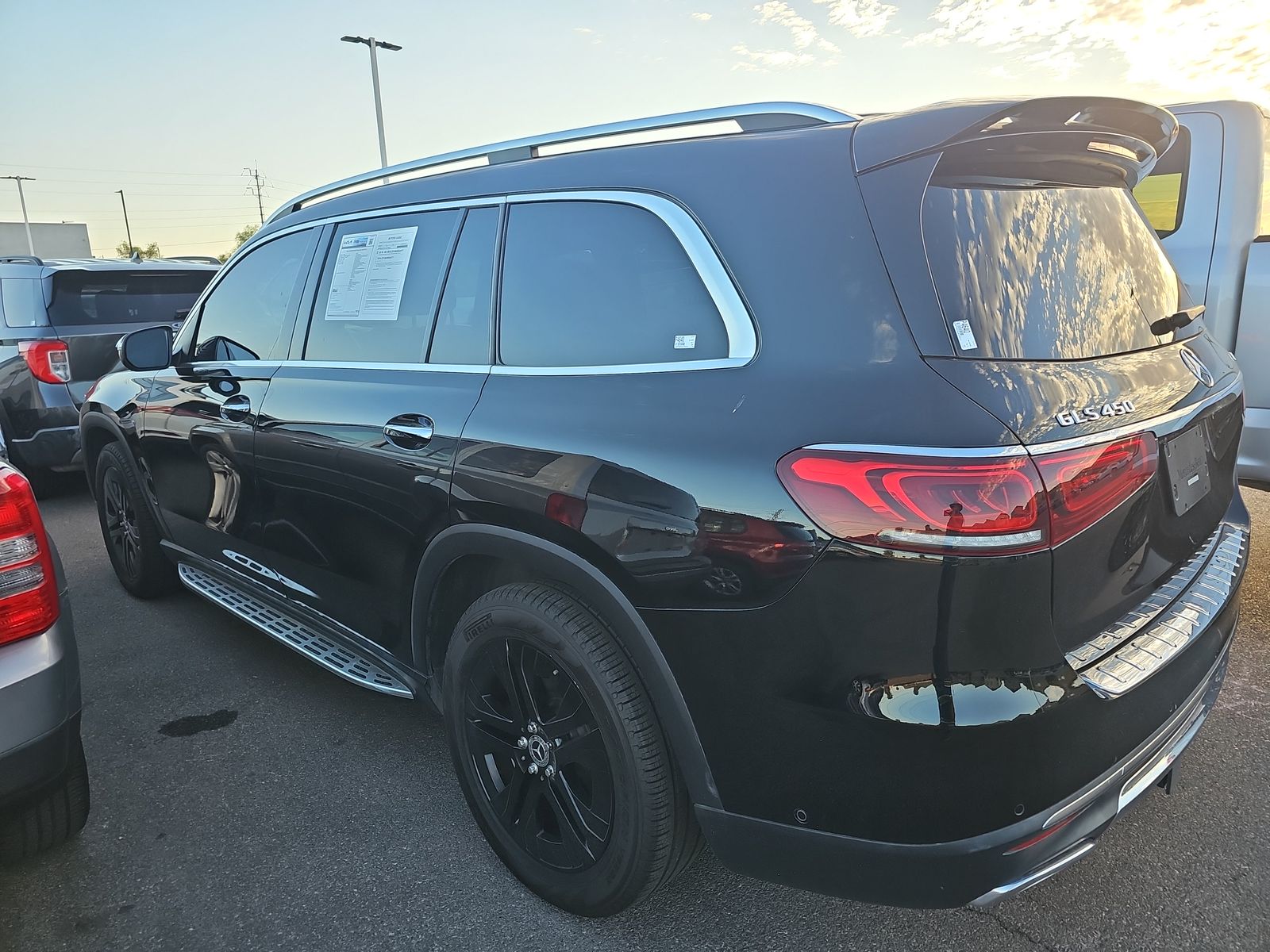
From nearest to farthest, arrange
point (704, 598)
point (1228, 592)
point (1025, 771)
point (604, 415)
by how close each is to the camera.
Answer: point (1025, 771)
point (704, 598)
point (604, 415)
point (1228, 592)

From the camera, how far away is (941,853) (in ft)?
4.98

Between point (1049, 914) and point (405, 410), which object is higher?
point (405, 410)

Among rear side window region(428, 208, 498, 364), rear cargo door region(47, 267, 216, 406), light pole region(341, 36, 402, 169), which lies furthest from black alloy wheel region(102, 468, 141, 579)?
light pole region(341, 36, 402, 169)

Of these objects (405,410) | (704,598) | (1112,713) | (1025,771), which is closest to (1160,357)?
(1112,713)

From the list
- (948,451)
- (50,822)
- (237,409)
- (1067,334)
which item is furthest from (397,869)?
(1067,334)

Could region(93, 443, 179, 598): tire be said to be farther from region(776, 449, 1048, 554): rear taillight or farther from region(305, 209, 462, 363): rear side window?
region(776, 449, 1048, 554): rear taillight

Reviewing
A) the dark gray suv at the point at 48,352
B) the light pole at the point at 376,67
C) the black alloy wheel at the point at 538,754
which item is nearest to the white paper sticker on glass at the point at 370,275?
the black alloy wheel at the point at 538,754

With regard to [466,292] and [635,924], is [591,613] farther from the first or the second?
[466,292]

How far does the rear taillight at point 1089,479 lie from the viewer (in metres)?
1.44

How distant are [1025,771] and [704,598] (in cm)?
63

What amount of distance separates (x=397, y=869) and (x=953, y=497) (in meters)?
1.83

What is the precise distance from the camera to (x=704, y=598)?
5.38ft

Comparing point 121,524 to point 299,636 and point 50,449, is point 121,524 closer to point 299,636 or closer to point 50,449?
point 299,636

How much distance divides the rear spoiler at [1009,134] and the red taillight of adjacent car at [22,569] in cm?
206
